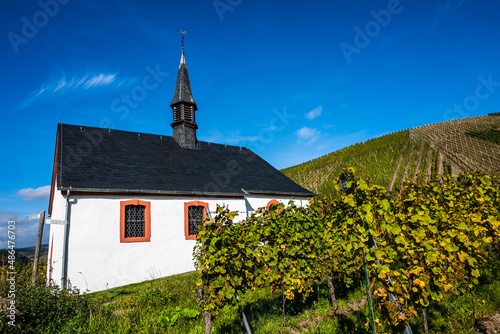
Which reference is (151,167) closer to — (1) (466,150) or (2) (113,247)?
(2) (113,247)

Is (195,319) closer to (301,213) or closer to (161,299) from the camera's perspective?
(161,299)

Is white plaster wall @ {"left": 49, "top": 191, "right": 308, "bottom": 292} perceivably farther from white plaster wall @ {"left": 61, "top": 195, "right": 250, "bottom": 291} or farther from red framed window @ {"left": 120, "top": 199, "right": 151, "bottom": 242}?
red framed window @ {"left": 120, "top": 199, "right": 151, "bottom": 242}

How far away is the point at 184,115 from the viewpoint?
16516 mm

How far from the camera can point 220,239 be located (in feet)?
14.3

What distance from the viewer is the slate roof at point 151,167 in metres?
10.9

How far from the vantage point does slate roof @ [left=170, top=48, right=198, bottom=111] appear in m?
16.6

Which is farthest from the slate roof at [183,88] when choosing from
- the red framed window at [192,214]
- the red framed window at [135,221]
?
the red framed window at [135,221]

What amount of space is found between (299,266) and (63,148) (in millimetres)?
11599

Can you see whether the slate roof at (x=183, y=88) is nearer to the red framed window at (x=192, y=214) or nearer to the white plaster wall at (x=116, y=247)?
the red framed window at (x=192, y=214)

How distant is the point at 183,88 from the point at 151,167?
653 centimetres

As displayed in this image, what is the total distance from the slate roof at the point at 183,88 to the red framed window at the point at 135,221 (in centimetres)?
786

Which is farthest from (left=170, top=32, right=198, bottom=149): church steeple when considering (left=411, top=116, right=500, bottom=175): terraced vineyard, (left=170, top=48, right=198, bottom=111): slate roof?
(left=411, top=116, right=500, bottom=175): terraced vineyard

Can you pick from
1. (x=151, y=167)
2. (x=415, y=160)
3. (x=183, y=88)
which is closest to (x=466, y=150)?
(x=415, y=160)

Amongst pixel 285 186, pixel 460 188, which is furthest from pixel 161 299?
pixel 285 186
